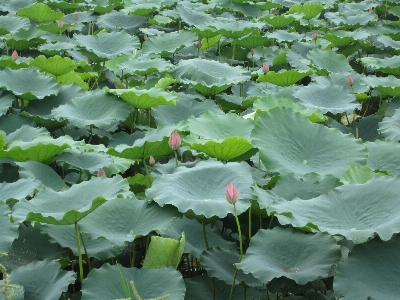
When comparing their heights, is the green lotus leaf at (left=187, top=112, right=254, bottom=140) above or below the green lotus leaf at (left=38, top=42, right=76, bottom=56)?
above

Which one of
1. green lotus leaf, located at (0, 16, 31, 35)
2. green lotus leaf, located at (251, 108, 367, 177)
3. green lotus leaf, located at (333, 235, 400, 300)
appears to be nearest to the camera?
green lotus leaf, located at (333, 235, 400, 300)

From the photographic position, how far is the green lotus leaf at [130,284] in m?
1.46

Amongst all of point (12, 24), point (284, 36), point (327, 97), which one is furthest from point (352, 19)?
point (12, 24)

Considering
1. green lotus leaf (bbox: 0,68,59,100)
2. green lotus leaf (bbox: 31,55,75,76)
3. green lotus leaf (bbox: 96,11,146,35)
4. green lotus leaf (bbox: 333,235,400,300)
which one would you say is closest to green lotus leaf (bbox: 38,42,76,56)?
green lotus leaf (bbox: 31,55,75,76)

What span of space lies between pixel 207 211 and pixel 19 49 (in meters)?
2.73

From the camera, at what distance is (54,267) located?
5.17 ft

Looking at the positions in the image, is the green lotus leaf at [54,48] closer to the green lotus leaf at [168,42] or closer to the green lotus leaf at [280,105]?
the green lotus leaf at [168,42]

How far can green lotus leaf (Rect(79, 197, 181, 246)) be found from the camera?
64.2 inches

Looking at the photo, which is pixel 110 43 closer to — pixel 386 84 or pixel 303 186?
pixel 386 84

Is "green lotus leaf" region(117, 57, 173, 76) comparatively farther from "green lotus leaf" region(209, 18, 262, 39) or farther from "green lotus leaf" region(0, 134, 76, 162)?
"green lotus leaf" region(0, 134, 76, 162)

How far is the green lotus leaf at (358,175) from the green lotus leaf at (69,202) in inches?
27.6

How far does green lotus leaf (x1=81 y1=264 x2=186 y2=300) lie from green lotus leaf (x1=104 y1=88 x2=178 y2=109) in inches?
41.3

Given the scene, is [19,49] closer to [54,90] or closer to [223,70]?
[54,90]

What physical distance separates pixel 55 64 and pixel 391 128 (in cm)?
170
